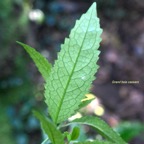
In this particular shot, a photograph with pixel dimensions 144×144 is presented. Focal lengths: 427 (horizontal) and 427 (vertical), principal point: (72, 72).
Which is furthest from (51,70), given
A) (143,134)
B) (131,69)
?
(131,69)

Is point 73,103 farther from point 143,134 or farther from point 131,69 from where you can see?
point 131,69

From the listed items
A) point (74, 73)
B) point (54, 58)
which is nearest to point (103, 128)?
point (74, 73)

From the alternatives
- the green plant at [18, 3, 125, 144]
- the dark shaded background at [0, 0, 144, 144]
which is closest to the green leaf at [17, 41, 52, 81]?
the green plant at [18, 3, 125, 144]

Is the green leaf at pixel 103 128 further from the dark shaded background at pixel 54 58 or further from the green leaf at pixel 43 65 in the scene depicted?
the dark shaded background at pixel 54 58

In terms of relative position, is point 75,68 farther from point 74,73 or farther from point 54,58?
point 54,58

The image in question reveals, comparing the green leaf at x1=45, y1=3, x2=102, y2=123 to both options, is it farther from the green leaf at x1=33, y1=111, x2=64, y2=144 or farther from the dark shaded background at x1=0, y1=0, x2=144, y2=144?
the dark shaded background at x1=0, y1=0, x2=144, y2=144

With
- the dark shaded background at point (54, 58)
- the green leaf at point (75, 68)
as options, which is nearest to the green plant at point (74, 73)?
the green leaf at point (75, 68)

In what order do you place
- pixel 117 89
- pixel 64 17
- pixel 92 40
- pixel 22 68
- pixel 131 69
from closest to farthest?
pixel 92 40 → pixel 22 68 → pixel 117 89 → pixel 131 69 → pixel 64 17
